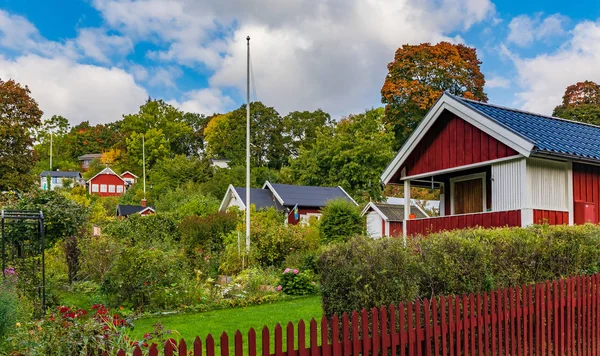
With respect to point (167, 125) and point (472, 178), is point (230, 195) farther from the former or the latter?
point (167, 125)

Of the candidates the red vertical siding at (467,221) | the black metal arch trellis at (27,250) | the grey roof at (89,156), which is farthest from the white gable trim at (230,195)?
the grey roof at (89,156)

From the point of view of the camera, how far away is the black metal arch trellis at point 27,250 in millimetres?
11461

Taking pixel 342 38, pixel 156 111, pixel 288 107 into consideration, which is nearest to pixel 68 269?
pixel 342 38

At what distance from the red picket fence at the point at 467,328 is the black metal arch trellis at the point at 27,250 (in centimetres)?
625

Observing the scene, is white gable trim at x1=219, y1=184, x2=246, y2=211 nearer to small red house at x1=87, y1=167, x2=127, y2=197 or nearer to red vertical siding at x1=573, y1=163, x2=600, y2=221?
red vertical siding at x1=573, y1=163, x2=600, y2=221

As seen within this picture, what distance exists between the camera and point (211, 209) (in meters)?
35.8

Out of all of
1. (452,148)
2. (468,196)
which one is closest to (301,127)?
(468,196)

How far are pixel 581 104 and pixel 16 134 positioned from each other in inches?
1836

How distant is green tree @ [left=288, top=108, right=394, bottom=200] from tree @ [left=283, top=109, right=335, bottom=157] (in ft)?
68.2

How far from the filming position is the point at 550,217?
1209 centimetres

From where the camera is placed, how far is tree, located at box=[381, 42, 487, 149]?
1780 inches

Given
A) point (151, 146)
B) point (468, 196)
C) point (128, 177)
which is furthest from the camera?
point (128, 177)

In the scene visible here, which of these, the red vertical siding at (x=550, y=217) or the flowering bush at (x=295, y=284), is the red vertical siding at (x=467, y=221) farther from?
the flowering bush at (x=295, y=284)

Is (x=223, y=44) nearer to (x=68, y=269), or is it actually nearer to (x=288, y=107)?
(x=68, y=269)
